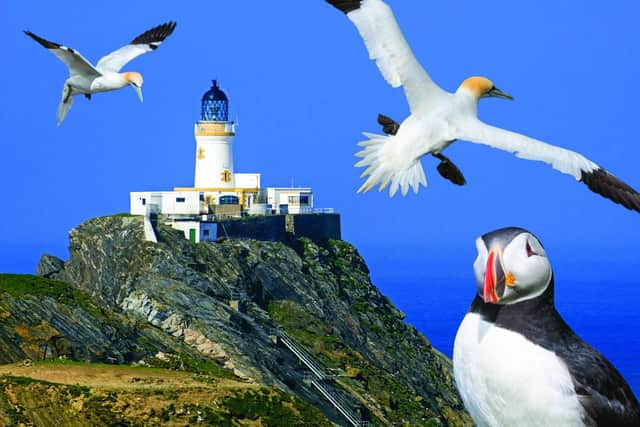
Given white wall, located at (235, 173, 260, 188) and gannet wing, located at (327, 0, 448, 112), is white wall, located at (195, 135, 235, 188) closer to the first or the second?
white wall, located at (235, 173, 260, 188)

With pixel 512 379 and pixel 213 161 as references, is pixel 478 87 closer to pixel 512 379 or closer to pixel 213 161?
pixel 512 379

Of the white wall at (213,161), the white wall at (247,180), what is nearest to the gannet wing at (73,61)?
the white wall at (213,161)

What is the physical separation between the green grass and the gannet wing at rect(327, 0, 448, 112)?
37660 mm

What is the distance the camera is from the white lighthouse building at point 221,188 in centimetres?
7988

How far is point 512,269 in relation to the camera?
28.3 ft

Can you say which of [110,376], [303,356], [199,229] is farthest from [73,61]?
[199,229]

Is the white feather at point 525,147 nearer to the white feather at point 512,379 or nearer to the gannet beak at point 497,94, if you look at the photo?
the gannet beak at point 497,94

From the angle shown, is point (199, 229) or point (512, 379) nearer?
point (512, 379)

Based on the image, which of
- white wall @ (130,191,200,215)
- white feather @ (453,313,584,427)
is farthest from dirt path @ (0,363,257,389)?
white feather @ (453,313,584,427)

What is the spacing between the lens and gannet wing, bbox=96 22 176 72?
29562 millimetres

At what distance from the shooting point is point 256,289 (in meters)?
73.5

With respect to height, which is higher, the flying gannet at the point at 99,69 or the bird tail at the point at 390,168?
the flying gannet at the point at 99,69

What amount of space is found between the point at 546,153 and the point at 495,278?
304 cm

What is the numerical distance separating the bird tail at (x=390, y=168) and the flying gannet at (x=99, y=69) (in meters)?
8.26
